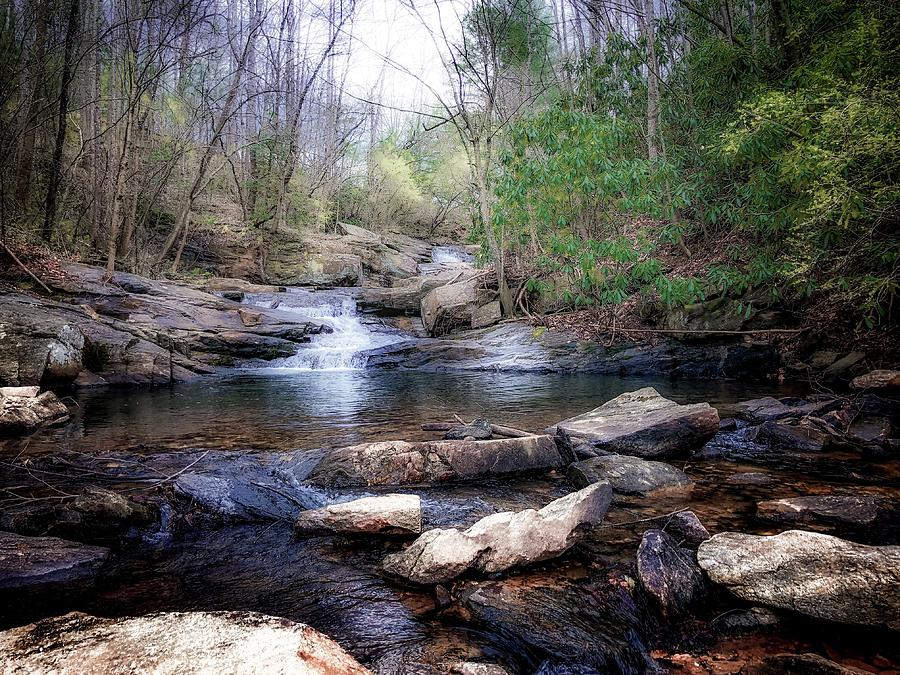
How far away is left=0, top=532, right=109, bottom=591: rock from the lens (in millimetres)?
2170

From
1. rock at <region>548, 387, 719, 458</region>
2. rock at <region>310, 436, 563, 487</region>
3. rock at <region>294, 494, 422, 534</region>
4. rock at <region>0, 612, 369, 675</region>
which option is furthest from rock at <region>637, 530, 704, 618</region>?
rock at <region>548, 387, 719, 458</region>

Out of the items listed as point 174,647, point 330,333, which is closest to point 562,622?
point 174,647

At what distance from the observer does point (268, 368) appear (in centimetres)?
1177

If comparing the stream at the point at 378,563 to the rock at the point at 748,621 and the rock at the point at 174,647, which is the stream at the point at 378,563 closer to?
the rock at the point at 748,621

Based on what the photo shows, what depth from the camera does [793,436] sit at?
15.0 ft

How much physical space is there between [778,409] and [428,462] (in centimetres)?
450

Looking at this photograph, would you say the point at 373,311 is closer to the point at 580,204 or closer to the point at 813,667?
the point at 580,204

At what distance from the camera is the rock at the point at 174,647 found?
1.18m

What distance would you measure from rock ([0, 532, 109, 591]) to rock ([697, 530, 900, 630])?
3043 mm

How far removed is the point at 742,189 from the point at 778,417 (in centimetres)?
454

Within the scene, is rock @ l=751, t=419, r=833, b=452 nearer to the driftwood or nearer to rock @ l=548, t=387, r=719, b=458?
rock @ l=548, t=387, r=719, b=458

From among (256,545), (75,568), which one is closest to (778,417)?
(256,545)

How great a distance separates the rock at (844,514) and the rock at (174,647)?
2795 millimetres

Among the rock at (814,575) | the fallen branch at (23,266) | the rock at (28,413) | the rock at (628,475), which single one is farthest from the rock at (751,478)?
the fallen branch at (23,266)
